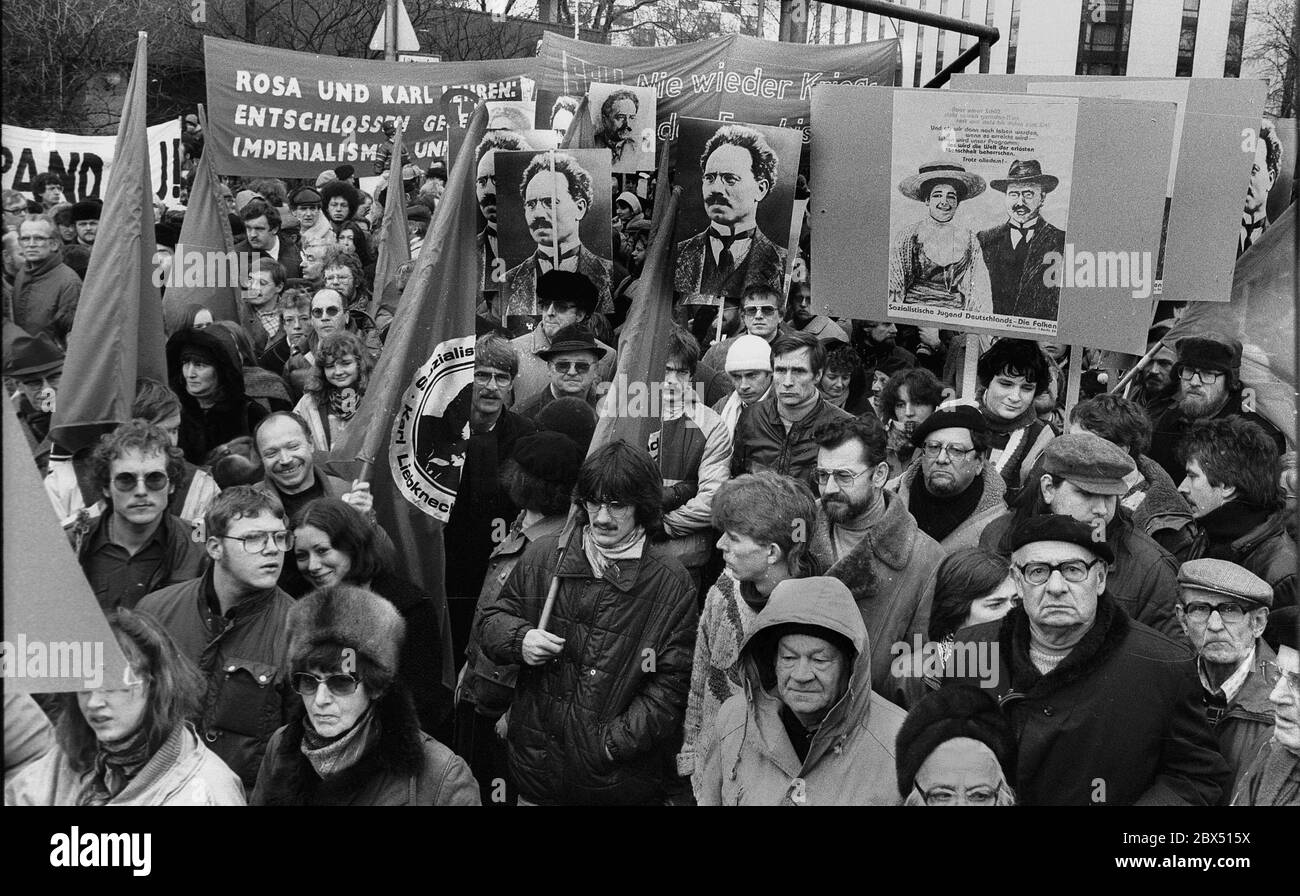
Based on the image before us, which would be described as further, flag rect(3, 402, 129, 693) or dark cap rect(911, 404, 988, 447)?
dark cap rect(911, 404, 988, 447)

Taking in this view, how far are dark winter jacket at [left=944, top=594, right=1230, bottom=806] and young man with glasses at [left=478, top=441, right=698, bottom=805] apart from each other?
1.08 meters

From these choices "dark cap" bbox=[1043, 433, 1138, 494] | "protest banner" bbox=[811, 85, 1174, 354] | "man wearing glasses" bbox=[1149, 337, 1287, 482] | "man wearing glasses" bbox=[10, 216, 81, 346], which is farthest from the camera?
"man wearing glasses" bbox=[10, 216, 81, 346]

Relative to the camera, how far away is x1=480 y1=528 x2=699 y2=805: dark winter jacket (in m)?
4.47

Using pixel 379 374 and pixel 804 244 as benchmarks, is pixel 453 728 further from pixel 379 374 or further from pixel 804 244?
pixel 804 244

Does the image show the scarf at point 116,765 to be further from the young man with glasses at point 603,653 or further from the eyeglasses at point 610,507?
the eyeglasses at point 610,507

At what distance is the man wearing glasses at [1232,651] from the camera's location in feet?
14.0

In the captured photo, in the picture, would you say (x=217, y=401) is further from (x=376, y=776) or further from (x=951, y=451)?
(x=951, y=451)

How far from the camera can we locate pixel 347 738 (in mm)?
4199

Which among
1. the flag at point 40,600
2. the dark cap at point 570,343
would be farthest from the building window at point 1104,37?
the flag at point 40,600

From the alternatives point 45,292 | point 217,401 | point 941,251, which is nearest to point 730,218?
point 941,251

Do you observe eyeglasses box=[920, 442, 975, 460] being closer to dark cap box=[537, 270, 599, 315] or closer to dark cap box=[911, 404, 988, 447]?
dark cap box=[911, 404, 988, 447]

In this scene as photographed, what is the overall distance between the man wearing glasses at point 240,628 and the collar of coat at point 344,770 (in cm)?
8

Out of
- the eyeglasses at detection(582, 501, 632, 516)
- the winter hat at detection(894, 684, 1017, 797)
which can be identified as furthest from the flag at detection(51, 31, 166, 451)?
the winter hat at detection(894, 684, 1017, 797)
